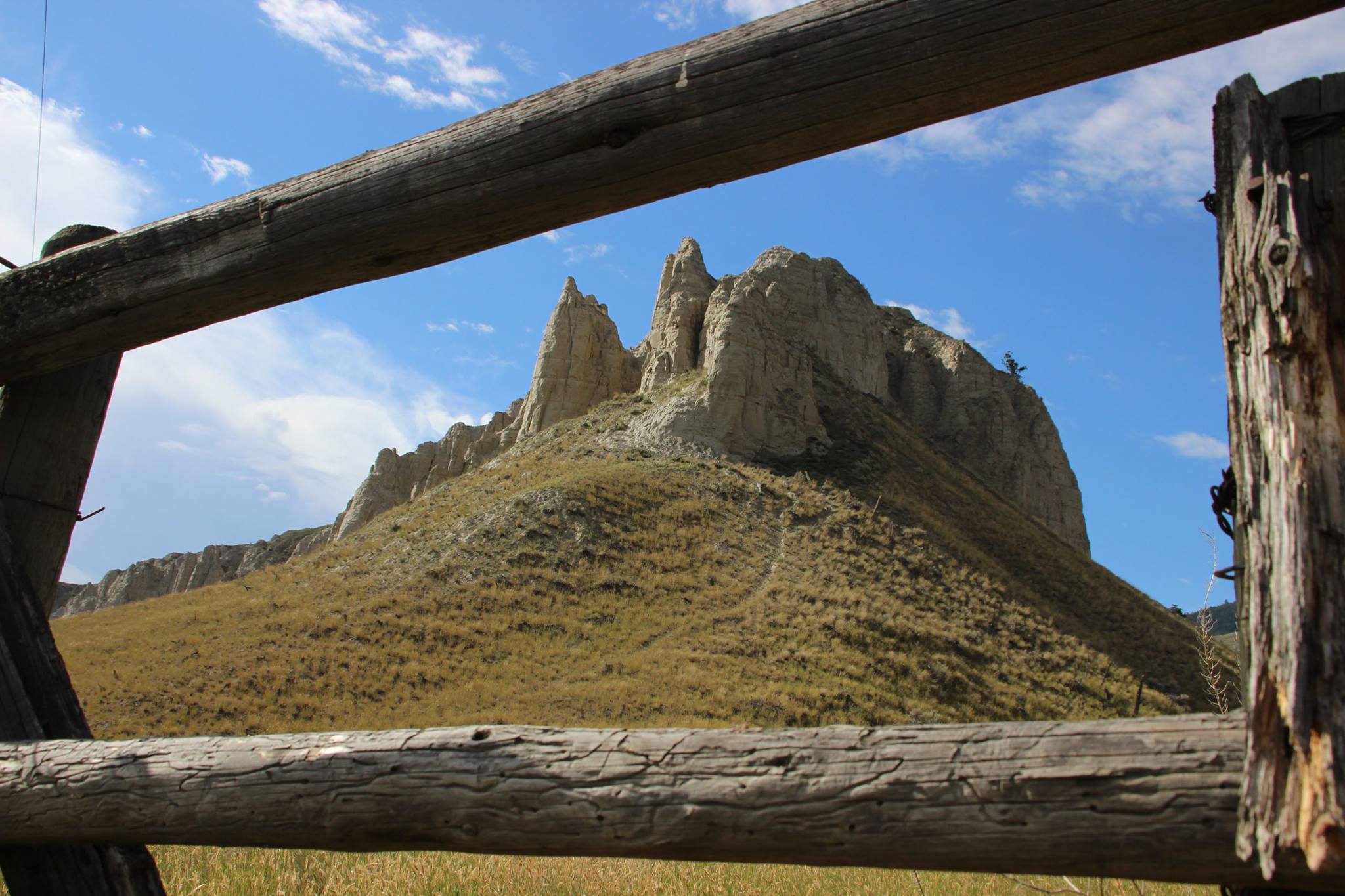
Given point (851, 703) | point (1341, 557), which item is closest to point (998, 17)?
point (1341, 557)

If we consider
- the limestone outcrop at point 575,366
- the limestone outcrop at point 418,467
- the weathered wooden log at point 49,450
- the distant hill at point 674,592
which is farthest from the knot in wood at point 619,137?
the limestone outcrop at point 418,467

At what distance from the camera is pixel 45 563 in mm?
3330

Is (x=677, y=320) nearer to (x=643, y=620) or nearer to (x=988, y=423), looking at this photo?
(x=643, y=620)

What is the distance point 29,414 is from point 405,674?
99.8ft

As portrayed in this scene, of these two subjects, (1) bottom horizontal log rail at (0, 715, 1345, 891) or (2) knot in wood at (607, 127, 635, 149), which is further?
(2) knot in wood at (607, 127, 635, 149)

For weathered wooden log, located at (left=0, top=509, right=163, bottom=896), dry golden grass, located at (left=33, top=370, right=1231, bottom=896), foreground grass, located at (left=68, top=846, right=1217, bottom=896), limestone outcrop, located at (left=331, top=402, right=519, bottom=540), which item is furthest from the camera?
limestone outcrop, located at (left=331, top=402, right=519, bottom=540)

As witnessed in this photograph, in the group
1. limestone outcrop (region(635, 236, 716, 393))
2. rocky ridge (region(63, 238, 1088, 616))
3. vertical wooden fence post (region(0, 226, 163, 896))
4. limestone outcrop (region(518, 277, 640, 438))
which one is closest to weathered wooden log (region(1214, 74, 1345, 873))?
vertical wooden fence post (region(0, 226, 163, 896))

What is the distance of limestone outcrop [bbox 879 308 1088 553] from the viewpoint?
85.9 m

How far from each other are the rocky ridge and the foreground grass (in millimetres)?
46802

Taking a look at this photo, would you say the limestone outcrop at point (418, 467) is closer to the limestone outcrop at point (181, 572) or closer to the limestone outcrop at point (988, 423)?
the limestone outcrop at point (181, 572)

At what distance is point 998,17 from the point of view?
2.04 meters

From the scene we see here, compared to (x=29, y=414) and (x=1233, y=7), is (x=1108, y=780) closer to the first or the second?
(x=1233, y=7)

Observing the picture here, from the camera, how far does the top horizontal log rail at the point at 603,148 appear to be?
2049 mm

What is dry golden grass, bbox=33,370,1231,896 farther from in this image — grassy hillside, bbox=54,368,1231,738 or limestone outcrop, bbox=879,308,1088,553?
limestone outcrop, bbox=879,308,1088,553
